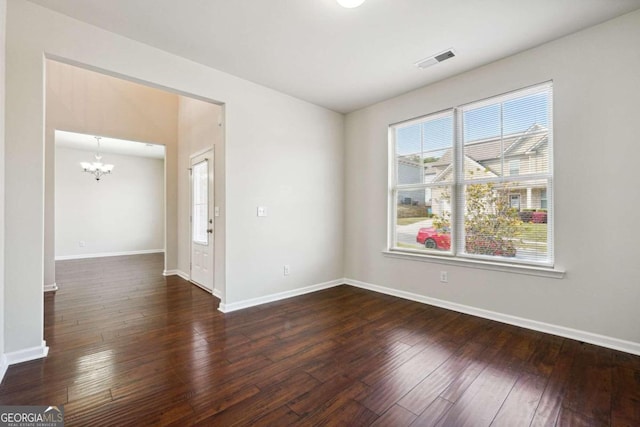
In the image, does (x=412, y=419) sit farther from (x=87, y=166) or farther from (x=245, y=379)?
(x=87, y=166)

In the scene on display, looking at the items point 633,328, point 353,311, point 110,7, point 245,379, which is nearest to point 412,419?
point 245,379

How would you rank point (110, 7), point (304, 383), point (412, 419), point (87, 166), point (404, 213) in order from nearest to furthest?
point (412, 419), point (304, 383), point (110, 7), point (404, 213), point (87, 166)

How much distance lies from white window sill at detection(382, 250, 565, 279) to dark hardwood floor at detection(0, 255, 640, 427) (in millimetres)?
595

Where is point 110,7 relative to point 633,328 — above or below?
above

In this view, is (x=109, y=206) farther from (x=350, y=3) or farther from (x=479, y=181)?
(x=479, y=181)

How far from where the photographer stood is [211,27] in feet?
8.42

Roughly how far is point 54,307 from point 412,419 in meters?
4.34

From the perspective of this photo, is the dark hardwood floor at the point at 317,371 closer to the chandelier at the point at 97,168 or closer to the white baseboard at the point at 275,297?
the white baseboard at the point at 275,297

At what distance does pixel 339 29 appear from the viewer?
2600 millimetres

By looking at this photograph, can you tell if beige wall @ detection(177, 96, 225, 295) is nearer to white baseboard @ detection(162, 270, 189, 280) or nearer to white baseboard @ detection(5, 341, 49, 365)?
white baseboard @ detection(162, 270, 189, 280)

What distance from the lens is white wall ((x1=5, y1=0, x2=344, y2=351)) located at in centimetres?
225

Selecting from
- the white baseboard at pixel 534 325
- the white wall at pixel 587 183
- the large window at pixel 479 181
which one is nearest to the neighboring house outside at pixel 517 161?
the large window at pixel 479 181

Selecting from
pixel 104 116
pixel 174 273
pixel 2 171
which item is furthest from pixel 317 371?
pixel 104 116

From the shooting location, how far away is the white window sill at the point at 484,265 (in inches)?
110
